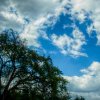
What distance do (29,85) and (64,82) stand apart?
7.21 m

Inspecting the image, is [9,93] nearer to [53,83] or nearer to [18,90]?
[18,90]

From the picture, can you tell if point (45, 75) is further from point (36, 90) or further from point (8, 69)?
point (8, 69)

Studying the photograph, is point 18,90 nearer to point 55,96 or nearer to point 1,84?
point 1,84

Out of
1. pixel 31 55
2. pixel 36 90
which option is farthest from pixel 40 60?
pixel 36 90

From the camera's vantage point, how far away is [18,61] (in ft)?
216

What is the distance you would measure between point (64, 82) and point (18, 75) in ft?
30.9

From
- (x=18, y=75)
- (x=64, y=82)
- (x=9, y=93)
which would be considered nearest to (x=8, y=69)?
(x=18, y=75)

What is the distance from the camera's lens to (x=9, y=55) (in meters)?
66.0

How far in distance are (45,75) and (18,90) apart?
6.24 meters

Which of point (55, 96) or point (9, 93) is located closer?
point (55, 96)

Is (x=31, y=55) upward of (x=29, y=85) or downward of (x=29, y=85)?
upward

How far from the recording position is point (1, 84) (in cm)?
6612

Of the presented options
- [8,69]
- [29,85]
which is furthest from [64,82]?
[8,69]

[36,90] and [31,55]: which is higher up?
[31,55]
